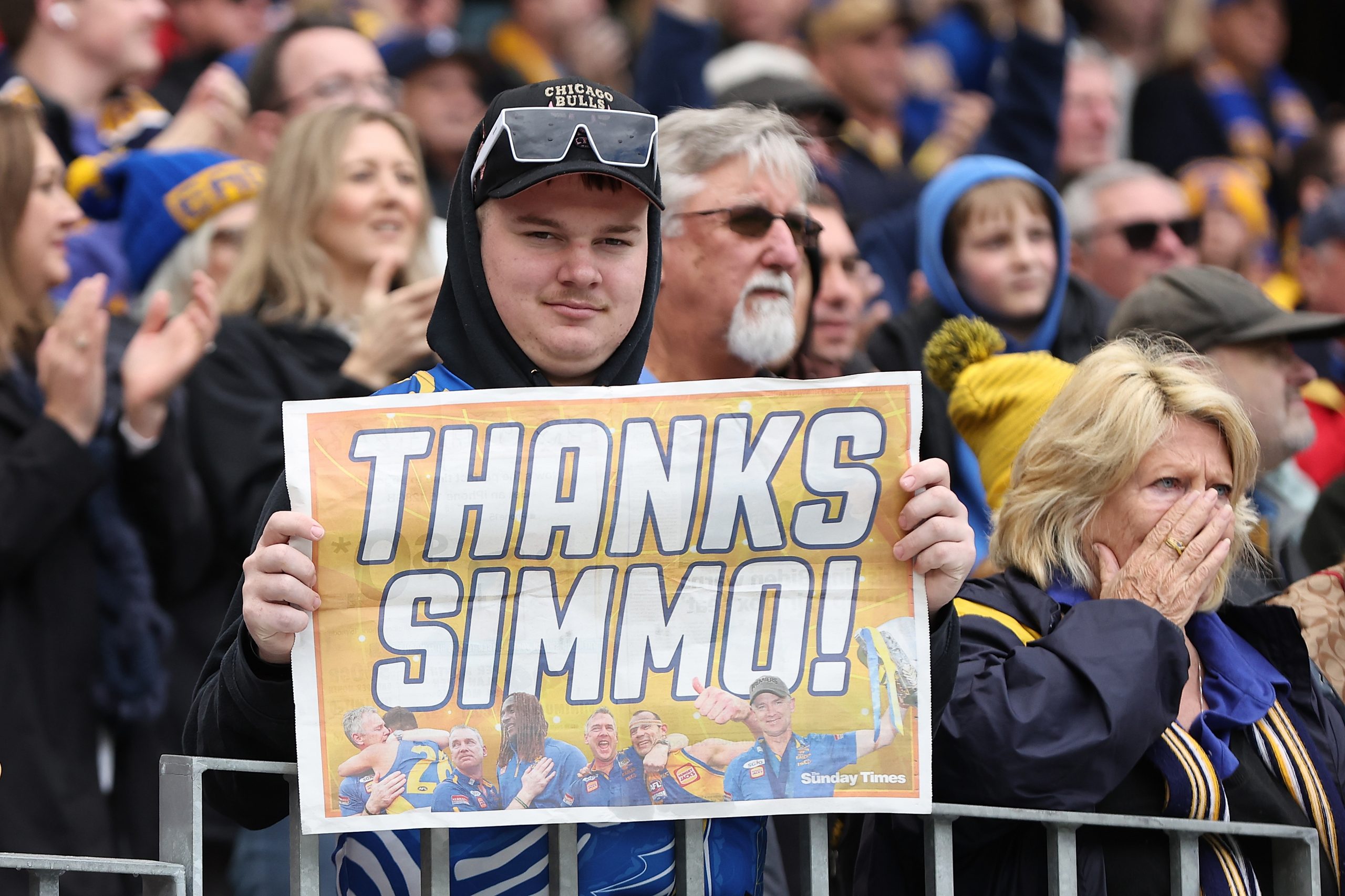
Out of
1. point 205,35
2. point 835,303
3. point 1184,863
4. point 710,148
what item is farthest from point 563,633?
point 205,35

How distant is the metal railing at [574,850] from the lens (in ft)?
7.76

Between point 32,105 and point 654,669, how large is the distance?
10.9 feet

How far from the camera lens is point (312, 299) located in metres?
4.89

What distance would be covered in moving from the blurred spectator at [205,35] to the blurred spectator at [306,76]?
1247 millimetres

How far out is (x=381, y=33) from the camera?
8.28 meters

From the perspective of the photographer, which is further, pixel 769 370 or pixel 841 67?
pixel 841 67

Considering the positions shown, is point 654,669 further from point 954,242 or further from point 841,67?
point 841,67

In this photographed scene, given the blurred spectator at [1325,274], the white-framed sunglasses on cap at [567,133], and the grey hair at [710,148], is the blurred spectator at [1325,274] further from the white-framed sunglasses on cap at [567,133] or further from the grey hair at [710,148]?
the white-framed sunglasses on cap at [567,133]

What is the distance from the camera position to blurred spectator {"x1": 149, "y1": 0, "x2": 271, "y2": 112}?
739 centimetres

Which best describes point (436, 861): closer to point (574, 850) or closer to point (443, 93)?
point (574, 850)

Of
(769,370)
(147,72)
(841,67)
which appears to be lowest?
(769,370)

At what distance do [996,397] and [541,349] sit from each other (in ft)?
4.92

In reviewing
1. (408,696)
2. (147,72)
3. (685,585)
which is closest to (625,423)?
(685,585)

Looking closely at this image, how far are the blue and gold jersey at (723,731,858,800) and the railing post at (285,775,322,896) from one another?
599 millimetres
